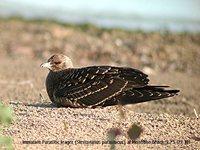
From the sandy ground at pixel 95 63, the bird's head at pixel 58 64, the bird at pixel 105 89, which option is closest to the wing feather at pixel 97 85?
the bird at pixel 105 89

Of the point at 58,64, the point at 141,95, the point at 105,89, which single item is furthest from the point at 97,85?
the point at 58,64

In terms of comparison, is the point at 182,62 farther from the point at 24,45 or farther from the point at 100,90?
the point at 100,90

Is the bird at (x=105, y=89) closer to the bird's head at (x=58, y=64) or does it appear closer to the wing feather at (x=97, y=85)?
the wing feather at (x=97, y=85)

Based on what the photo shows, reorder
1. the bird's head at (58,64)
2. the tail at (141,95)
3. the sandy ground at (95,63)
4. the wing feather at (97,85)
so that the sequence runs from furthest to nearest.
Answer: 1. the bird's head at (58,64)
2. the wing feather at (97,85)
3. the tail at (141,95)
4. the sandy ground at (95,63)

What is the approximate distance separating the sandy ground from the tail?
0.42 ft

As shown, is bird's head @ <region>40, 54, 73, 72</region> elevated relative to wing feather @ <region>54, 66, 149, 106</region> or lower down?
elevated

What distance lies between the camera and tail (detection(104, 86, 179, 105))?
26.6 feet

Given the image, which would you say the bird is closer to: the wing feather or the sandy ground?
the wing feather

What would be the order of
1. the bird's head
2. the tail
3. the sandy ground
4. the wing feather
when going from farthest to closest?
the bird's head
the wing feather
the tail
the sandy ground

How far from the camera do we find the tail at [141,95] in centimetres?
811

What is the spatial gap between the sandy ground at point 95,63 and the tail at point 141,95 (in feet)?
0.42

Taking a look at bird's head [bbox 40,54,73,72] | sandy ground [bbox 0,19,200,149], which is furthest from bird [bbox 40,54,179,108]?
bird's head [bbox 40,54,73,72]

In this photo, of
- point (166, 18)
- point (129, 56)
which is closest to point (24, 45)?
point (129, 56)

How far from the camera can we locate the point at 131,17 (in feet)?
110
